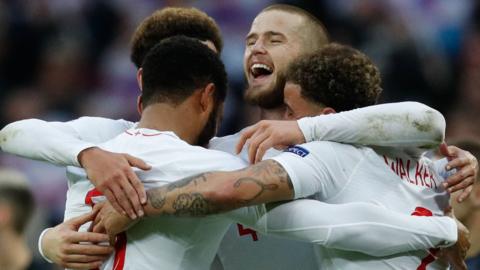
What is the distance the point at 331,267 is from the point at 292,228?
283 mm

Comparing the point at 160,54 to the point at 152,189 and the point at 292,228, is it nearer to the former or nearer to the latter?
the point at 152,189

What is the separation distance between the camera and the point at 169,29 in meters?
4.30

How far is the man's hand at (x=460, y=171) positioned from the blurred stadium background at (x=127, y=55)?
4.13 m

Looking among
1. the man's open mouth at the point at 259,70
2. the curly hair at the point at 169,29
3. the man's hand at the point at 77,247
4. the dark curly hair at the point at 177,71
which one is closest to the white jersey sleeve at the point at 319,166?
the dark curly hair at the point at 177,71

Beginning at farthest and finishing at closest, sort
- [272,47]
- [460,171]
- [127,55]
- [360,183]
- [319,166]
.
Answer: [127,55] → [272,47] → [460,171] → [360,183] → [319,166]

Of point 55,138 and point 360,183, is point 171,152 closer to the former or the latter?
point 55,138

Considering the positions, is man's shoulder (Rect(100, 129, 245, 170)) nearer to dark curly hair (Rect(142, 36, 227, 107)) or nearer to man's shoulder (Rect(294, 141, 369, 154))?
dark curly hair (Rect(142, 36, 227, 107))

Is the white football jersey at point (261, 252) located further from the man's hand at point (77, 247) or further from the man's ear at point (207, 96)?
the man's hand at point (77, 247)

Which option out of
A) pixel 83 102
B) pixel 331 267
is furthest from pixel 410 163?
pixel 83 102

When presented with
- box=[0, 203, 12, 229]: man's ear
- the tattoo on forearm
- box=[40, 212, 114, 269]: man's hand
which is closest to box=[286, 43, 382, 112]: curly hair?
the tattoo on forearm

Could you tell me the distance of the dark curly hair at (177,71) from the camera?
11.0 ft

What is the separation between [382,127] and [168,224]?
817 mm

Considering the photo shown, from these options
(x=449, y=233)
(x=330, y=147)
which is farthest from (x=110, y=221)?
(x=449, y=233)

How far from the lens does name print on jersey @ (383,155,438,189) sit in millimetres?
3395
